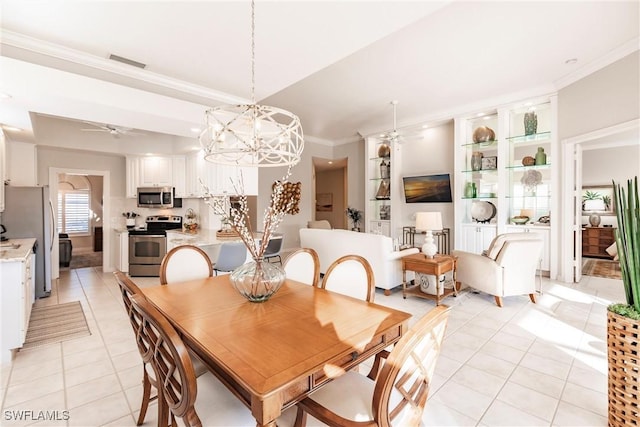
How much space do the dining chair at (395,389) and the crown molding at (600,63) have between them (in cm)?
467

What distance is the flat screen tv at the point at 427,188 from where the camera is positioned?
603 cm

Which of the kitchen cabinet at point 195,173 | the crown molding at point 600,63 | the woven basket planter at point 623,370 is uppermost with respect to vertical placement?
the crown molding at point 600,63

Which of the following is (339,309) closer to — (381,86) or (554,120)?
(381,86)

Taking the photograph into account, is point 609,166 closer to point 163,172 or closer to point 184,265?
point 184,265

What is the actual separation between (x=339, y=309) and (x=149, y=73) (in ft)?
9.74

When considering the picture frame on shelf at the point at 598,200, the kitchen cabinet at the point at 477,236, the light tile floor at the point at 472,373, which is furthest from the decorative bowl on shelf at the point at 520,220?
the picture frame on shelf at the point at 598,200

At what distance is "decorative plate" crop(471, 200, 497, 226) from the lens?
18.6 feet

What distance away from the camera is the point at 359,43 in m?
2.44

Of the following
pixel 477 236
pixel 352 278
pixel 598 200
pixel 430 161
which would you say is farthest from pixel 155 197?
pixel 598 200

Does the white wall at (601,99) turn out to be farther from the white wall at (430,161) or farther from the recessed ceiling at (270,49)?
the white wall at (430,161)

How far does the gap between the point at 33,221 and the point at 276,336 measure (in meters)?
4.78

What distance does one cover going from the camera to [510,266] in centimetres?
361

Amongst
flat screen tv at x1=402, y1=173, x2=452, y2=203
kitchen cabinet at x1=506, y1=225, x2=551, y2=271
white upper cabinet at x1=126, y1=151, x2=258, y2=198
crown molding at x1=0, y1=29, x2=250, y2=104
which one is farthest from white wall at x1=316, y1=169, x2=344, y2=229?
crown molding at x1=0, y1=29, x2=250, y2=104

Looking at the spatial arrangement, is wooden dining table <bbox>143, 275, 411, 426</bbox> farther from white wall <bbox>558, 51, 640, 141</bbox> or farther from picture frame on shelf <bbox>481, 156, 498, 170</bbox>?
picture frame on shelf <bbox>481, 156, 498, 170</bbox>
